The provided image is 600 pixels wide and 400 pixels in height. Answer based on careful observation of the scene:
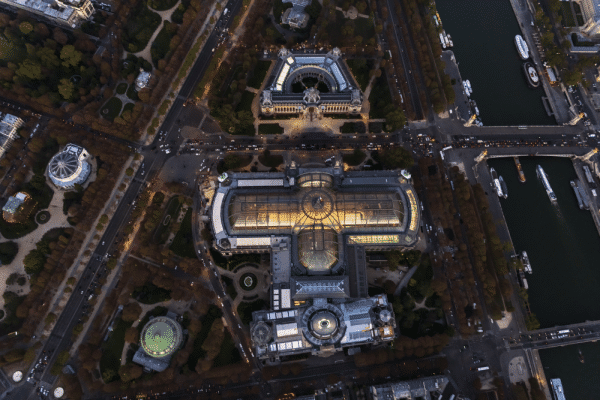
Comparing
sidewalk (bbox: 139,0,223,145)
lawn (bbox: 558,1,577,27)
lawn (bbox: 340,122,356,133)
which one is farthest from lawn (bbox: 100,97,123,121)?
lawn (bbox: 558,1,577,27)

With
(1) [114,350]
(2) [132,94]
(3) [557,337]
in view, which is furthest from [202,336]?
(3) [557,337]

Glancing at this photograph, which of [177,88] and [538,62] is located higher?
[538,62]

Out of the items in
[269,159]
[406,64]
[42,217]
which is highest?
[406,64]

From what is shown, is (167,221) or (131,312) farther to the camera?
(167,221)

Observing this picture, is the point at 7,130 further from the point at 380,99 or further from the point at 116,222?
the point at 380,99

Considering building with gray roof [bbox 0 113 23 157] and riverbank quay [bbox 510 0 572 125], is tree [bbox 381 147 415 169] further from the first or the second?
building with gray roof [bbox 0 113 23 157]
